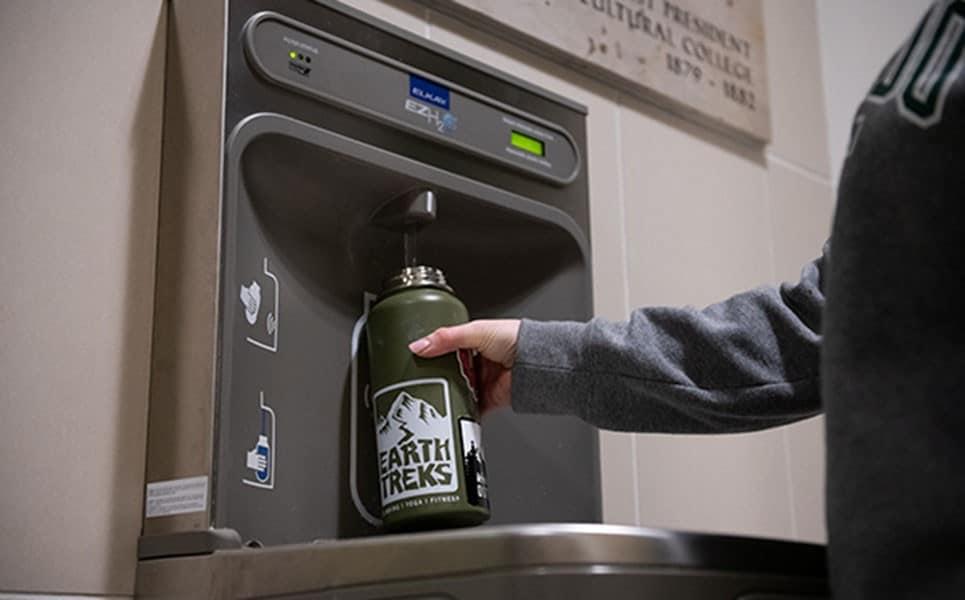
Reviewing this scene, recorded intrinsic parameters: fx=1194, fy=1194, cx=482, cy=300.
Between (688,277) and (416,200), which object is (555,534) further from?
(688,277)

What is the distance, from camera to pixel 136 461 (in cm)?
89

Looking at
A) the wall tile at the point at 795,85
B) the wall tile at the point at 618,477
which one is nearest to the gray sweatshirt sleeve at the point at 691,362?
the wall tile at the point at 618,477

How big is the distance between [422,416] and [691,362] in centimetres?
20

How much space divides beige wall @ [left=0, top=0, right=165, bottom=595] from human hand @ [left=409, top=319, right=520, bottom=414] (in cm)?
23

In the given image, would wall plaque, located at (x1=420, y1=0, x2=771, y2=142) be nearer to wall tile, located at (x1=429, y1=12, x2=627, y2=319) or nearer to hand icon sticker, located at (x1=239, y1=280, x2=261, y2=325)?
wall tile, located at (x1=429, y1=12, x2=627, y2=319)

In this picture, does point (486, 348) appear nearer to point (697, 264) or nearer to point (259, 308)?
point (259, 308)

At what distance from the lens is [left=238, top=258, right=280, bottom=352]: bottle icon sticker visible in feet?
2.80

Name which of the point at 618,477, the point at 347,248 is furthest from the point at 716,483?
the point at 347,248

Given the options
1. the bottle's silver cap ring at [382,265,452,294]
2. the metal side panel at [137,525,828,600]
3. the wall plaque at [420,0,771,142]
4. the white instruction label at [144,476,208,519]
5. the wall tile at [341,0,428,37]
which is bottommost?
the metal side panel at [137,525,828,600]

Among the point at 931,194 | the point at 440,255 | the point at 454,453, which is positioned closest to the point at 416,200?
the point at 440,255

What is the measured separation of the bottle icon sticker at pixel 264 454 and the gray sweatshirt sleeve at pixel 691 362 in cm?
19

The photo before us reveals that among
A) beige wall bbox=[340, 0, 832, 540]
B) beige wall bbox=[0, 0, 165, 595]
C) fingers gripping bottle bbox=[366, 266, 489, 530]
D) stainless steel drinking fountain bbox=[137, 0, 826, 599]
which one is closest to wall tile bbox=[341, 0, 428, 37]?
beige wall bbox=[340, 0, 832, 540]

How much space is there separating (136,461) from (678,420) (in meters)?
0.40

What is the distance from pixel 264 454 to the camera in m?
0.84
